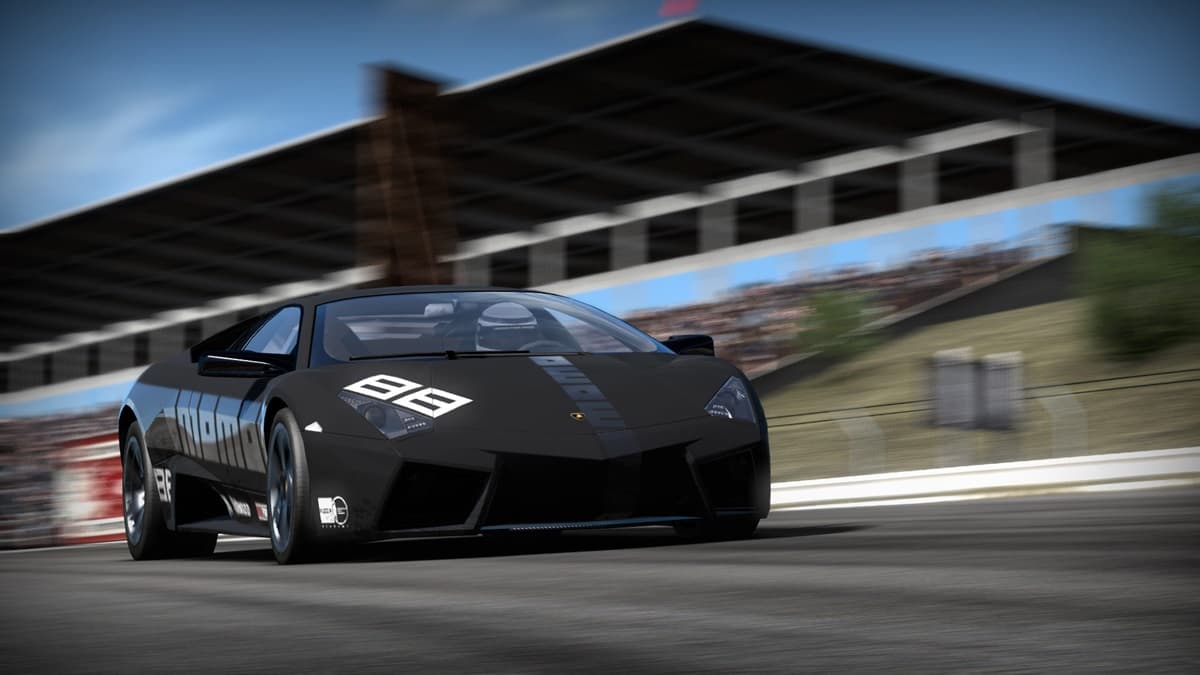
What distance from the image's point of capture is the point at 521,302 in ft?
26.5

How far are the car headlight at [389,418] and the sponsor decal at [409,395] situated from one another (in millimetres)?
25

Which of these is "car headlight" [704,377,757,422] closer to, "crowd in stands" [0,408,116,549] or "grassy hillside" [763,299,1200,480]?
"grassy hillside" [763,299,1200,480]

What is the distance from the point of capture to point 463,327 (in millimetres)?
7715

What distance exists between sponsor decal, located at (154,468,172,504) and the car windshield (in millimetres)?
1551

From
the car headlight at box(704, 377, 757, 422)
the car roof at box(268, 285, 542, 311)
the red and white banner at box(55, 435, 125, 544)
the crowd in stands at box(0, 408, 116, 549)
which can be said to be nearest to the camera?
the car headlight at box(704, 377, 757, 422)

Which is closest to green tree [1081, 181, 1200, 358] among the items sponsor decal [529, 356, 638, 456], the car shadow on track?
the car shadow on track

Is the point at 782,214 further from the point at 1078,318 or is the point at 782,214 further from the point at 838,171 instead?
the point at 1078,318

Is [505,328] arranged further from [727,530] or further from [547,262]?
[547,262]

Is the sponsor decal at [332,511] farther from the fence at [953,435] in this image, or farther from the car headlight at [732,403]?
the fence at [953,435]

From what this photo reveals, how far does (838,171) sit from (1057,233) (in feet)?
19.3

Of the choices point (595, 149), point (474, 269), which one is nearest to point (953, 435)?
point (595, 149)

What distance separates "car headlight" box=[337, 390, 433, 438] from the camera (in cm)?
657

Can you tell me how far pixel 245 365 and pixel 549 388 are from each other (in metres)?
1.43

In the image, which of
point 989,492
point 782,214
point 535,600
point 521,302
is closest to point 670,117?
point 782,214
